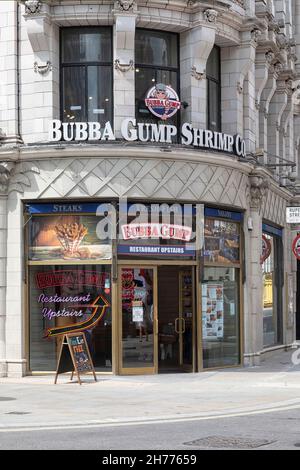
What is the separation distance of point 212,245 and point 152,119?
362 centimetres

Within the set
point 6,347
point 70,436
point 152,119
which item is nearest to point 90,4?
point 152,119

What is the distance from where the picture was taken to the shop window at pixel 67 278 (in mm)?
20953

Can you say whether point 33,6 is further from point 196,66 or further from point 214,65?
point 214,65

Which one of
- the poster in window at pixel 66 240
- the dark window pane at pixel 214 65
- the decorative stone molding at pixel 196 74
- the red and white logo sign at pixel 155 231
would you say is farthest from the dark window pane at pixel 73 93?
the dark window pane at pixel 214 65

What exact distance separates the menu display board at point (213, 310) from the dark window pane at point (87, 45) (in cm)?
641

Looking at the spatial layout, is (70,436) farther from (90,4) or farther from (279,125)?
(279,125)

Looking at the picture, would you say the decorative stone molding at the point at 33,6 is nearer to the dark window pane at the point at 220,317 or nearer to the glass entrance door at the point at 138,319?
the glass entrance door at the point at 138,319

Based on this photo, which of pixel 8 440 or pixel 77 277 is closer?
pixel 8 440

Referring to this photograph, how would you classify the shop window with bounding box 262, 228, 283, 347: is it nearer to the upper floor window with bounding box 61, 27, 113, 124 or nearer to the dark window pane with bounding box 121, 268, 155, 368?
the dark window pane with bounding box 121, 268, 155, 368

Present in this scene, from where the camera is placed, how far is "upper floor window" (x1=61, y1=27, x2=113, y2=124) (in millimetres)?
21328

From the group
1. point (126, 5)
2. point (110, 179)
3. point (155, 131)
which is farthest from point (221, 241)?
point (126, 5)

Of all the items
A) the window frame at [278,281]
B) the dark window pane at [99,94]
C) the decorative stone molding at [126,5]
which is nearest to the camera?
the decorative stone molding at [126,5]

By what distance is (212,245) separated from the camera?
22359mm

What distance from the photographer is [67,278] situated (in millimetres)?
21094
